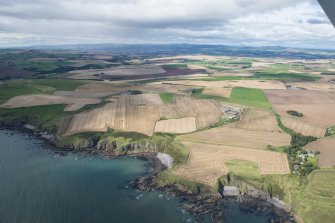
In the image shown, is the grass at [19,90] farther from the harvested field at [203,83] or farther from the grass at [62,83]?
Answer: the harvested field at [203,83]

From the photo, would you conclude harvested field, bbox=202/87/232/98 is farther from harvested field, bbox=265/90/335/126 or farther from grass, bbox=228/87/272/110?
harvested field, bbox=265/90/335/126

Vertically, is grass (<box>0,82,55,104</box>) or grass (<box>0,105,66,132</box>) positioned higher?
grass (<box>0,82,55,104</box>)

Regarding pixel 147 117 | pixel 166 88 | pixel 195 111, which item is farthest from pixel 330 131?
pixel 166 88

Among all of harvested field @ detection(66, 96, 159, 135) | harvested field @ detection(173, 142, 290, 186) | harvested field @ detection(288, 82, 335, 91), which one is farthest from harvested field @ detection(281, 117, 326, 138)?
harvested field @ detection(288, 82, 335, 91)

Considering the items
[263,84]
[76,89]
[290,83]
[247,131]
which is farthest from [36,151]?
[290,83]

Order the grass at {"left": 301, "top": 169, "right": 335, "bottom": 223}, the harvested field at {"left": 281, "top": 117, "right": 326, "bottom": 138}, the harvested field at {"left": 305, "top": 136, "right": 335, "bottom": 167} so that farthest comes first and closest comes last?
1. the harvested field at {"left": 281, "top": 117, "right": 326, "bottom": 138}
2. the harvested field at {"left": 305, "top": 136, "right": 335, "bottom": 167}
3. the grass at {"left": 301, "top": 169, "right": 335, "bottom": 223}

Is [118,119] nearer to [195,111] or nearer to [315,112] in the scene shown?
[195,111]
